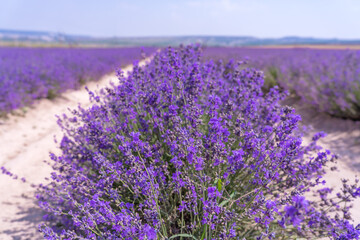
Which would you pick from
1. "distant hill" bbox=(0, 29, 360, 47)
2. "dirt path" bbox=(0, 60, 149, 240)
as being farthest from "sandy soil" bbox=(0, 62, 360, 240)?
"distant hill" bbox=(0, 29, 360, 47)

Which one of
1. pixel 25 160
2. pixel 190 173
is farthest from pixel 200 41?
pixel 25 160

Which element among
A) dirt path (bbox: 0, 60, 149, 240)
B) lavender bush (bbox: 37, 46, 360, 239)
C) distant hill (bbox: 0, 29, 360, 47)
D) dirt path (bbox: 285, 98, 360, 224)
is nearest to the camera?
lavender bush (bbox: 37, 46, 360, 239)

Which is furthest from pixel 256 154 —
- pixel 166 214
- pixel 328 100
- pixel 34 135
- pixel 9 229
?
pixel 34 135

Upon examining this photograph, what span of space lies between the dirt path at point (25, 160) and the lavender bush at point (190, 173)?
0.43m

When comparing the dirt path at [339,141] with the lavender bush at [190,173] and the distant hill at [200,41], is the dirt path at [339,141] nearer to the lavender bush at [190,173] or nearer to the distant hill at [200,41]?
the lavender bush at [190,173]

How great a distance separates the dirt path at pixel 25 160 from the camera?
8.80ft

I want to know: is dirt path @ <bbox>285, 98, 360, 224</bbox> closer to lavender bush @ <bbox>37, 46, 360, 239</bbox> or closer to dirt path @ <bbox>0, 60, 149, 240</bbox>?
lavender bush @ <bbox>37, 46, 360, 239</bbox>

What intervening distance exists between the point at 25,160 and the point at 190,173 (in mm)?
3271

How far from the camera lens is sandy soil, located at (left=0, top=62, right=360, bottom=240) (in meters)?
2.74

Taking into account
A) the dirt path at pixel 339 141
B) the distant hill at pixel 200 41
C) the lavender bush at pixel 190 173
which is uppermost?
the distant hill at pixel 200 41

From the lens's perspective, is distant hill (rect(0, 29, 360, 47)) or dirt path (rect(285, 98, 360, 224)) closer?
dirt path (rect(285, 98, 360, 224))

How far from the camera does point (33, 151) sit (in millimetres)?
4270

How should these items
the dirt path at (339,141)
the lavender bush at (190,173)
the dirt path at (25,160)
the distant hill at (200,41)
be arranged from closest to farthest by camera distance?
the lavender bush at (190,173)
the dirt path at (25,160)
the dirt path at (339,141)
the distant hill at (200,41)

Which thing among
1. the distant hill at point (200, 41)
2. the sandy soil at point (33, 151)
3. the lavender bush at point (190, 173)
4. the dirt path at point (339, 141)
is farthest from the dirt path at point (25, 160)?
the dirt path at point (339, 141)
